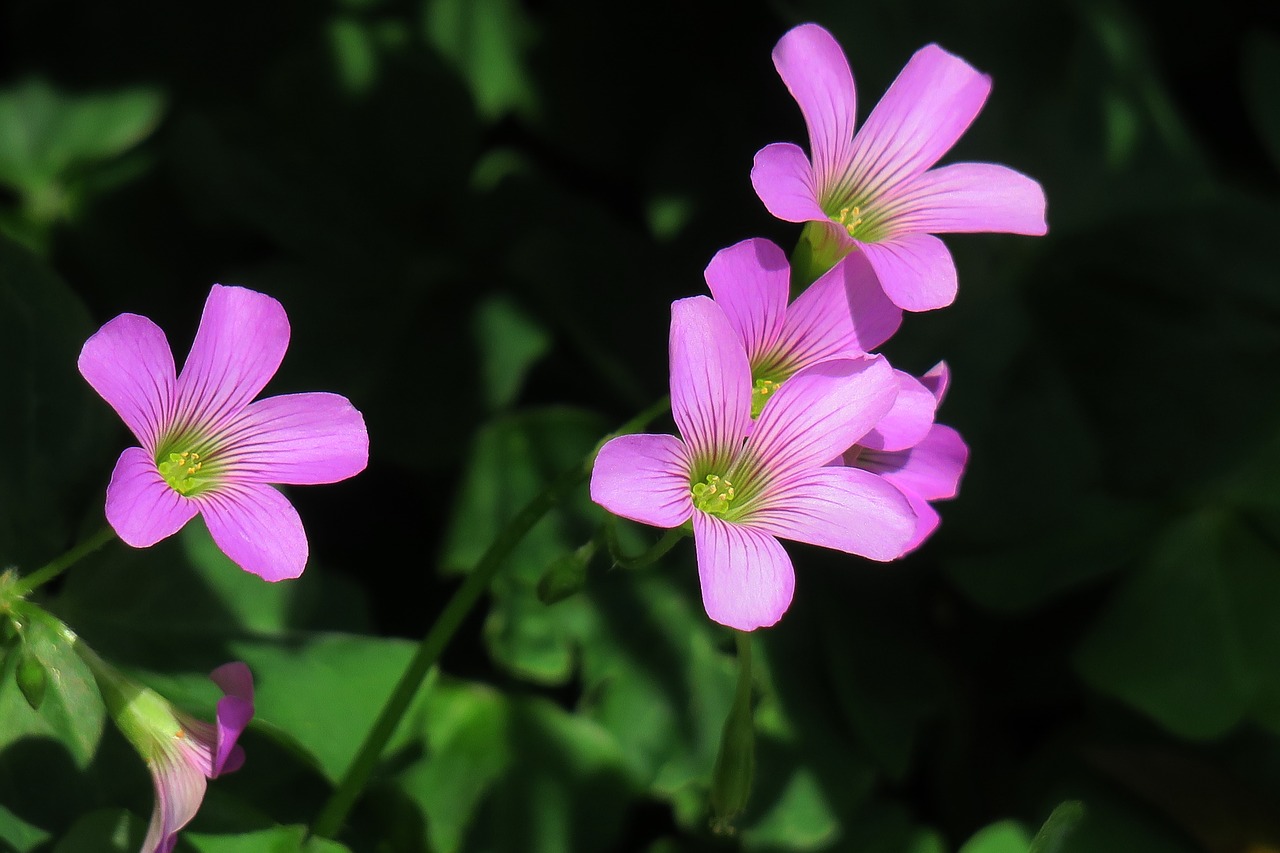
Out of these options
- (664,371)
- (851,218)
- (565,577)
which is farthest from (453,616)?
(664,371)

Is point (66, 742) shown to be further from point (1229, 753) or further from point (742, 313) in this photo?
point (1229, 753)

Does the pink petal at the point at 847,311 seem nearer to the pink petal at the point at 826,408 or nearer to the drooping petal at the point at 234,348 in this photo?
the pink petal at the point at 826,408

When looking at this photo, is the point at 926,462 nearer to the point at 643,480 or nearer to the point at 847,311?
the point at 847,311

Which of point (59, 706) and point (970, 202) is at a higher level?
point (970, 202)

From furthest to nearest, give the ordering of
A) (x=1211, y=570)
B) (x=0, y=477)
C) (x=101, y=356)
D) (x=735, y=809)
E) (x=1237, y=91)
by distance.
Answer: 1. (x=1237, y=91)
2. (x=1211, y=570)
3. (x=0, y=477)
4. (x=735, y=809)
5. (x=101, y=356)

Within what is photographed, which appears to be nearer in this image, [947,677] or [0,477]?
[0,477]

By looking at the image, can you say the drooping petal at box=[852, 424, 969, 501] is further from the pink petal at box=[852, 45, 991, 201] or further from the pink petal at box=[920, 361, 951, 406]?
the pink petal at box=[852, 45, 991, 201]

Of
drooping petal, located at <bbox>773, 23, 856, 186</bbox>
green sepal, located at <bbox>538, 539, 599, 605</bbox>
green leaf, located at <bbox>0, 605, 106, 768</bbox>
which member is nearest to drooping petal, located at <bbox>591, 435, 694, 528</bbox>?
green sepal, located at <bbox>538, 539, 599, 605</bbox>

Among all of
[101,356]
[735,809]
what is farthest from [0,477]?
[735,809]
